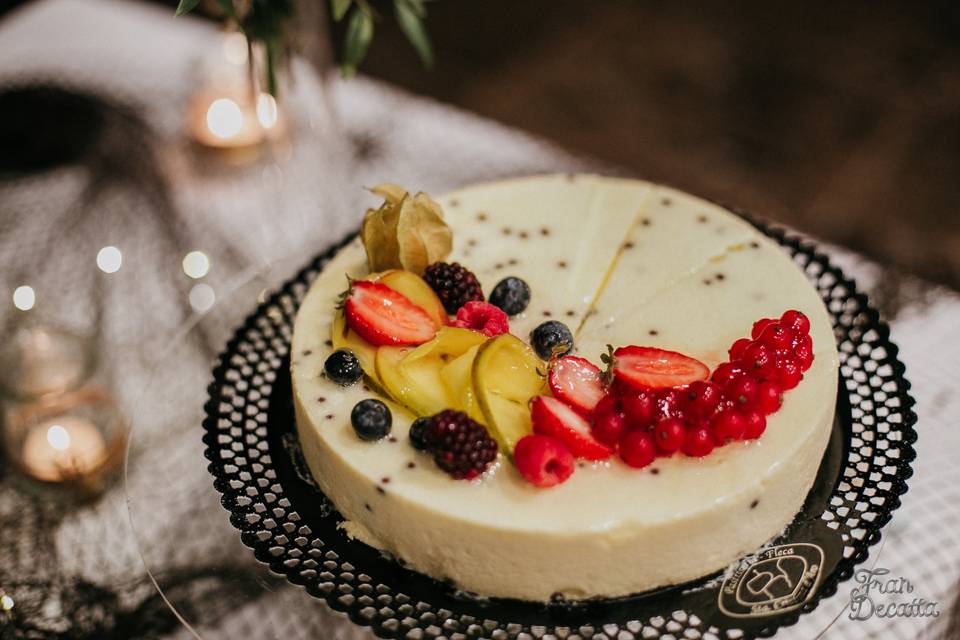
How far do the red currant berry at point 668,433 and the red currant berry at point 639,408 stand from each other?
23 millimetres

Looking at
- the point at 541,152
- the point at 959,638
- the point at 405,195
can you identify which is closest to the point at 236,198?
the point at 541,152

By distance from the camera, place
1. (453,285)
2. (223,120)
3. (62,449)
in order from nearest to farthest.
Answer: (453,285) → (62,449) → (223,120)

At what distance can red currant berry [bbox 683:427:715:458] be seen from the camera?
1.68m

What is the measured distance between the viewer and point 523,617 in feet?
5.62

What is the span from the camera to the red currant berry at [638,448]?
1.67 metres

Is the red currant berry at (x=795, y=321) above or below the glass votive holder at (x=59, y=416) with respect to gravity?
above

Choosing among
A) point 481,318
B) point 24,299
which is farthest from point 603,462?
point 24,299

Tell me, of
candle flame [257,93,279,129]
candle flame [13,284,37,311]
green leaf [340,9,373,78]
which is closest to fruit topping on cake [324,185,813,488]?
green leaf [340,9,373,78]

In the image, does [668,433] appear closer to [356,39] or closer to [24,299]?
[356,39]

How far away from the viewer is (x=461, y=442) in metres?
1.63

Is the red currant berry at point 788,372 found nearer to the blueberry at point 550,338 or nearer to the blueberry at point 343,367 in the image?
the blueberry at point 550,338

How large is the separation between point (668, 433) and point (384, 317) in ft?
2.00

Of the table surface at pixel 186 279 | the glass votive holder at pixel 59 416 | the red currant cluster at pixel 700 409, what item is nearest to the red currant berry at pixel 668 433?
the red currant cluster at pixel 700 409
